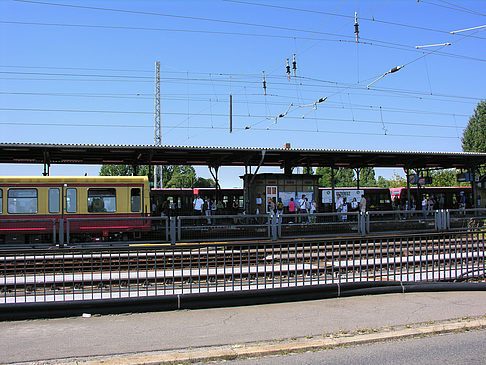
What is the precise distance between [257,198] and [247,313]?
632 inches

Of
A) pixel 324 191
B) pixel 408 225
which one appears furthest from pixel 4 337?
pixel 324 191

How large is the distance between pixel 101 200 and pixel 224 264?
40.9 ft

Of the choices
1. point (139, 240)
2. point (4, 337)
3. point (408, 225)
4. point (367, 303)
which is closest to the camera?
point (4, 337)

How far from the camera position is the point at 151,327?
5.84 metres

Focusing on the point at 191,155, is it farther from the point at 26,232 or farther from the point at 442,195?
the point at 442,195

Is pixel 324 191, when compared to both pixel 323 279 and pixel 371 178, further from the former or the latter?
pixel 371 178

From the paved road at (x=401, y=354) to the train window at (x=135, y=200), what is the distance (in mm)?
13988

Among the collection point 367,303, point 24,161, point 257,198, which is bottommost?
point 367,303

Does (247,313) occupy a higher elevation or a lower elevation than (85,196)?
lower

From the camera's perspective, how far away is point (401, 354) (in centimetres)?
498

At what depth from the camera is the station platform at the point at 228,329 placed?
4910 millimetres

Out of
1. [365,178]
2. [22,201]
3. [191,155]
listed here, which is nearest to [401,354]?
[22,201]

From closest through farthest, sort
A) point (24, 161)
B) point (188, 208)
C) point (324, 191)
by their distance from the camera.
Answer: point (24, 161)
point (188, 208)
point (324, 191)

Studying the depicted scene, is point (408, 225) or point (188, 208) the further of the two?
point (188, 208)
